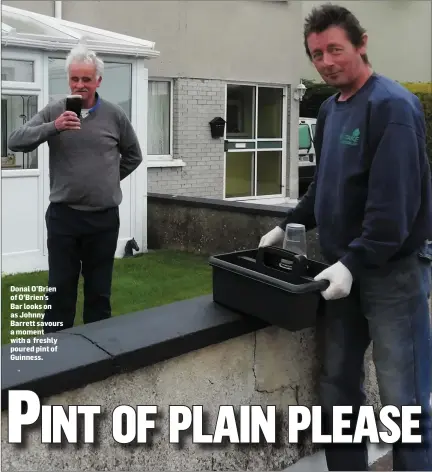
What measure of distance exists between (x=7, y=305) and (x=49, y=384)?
78 cm

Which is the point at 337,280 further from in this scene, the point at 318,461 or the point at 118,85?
the point at 118,85

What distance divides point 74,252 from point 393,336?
6.08 ft

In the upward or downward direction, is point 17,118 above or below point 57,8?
below

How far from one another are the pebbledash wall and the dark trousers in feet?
23.1

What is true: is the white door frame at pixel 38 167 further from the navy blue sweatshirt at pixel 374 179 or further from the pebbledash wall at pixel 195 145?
the navy blue sweatshirt at pixel 374 179

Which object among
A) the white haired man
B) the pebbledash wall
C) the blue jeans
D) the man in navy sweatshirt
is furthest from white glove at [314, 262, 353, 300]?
the pebbledash wall

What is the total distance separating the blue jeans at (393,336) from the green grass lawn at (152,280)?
2.48 meters

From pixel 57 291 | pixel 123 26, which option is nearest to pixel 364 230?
pixel 57 291

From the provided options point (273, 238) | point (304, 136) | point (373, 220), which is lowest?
point (273, 238)

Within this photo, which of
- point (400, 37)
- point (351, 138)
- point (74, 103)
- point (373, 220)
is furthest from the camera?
point (400, 37)

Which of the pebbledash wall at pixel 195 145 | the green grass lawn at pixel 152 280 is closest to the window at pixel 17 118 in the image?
the green grass lawn at pixel 152 280

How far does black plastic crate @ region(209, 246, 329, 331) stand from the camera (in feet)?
8.16

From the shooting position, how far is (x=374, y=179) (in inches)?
93.3

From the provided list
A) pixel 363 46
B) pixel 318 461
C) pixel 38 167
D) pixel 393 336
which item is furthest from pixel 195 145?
pixel 393 336
